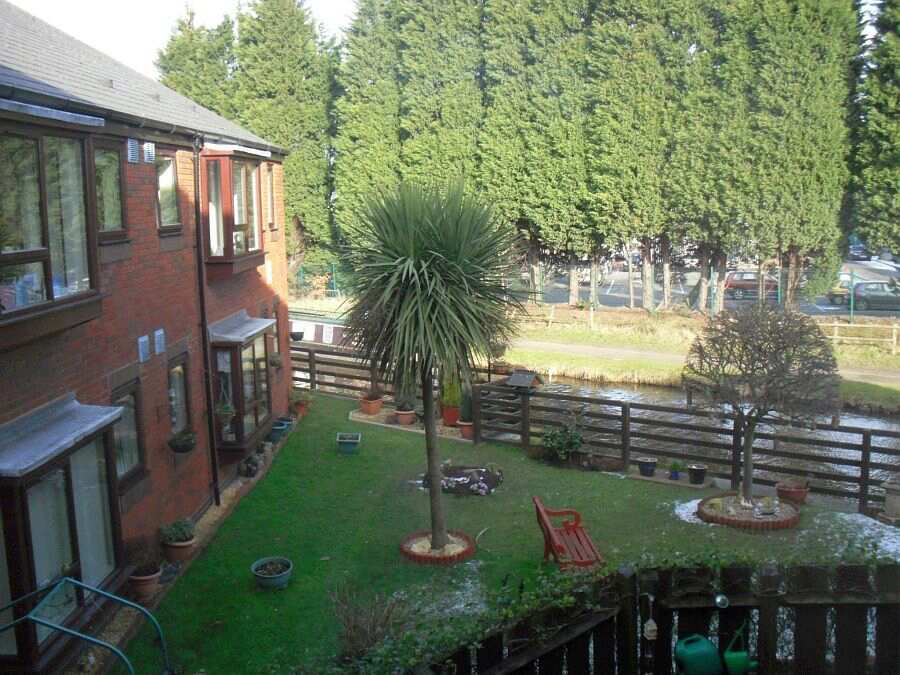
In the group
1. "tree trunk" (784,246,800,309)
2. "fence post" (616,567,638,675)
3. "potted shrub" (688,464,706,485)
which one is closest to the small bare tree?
"potted shrub" (688,464,706,485)

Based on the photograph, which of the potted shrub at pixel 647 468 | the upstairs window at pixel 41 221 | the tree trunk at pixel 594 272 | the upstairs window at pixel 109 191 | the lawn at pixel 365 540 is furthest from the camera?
the tree trunk at pixel 594 272

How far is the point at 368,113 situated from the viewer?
127 ft

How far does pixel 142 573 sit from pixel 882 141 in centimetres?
2713

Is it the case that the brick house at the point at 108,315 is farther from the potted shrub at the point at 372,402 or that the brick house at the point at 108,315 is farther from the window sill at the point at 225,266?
the potted shrub at the point at 372,402

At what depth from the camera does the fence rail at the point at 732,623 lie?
543cm

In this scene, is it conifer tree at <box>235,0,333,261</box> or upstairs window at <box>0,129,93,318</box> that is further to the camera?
conifer tree at <box>235,0,333,261</box>

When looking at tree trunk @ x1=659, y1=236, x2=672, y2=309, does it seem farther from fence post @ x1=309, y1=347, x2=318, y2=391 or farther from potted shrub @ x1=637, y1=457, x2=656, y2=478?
potted shrub @ x1=637, y1=457, x2=656, y2=478

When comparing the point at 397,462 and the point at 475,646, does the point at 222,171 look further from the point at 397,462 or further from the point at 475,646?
the point at 475,646

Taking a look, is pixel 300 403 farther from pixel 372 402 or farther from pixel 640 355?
pixel 640 355

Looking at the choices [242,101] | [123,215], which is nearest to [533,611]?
[123,215]

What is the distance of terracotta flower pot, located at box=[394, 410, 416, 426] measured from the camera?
1872 cm

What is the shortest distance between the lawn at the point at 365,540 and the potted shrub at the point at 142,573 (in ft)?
0.86

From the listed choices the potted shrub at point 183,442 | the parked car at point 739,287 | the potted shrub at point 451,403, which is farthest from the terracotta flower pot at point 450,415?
the parked car at point 739,287

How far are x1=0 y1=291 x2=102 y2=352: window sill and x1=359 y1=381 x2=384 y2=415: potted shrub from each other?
11275 mm
